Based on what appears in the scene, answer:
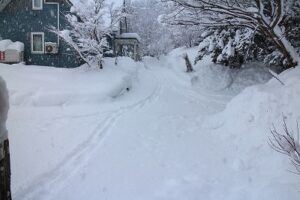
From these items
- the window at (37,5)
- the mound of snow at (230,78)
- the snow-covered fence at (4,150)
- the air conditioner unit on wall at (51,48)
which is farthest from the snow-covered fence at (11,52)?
the snow-covered fence at (4,150)

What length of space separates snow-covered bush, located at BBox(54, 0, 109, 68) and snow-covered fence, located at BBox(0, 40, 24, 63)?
4080 millimetres

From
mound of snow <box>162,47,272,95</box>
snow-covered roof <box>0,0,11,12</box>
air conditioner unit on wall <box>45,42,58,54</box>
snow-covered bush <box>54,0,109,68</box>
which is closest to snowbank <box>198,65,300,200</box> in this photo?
mound of snow <box>162,47,272,95</box>

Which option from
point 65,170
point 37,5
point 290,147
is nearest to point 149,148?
point 65,170

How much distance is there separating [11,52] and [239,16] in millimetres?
17271

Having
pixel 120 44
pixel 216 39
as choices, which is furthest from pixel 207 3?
pixel 120 44

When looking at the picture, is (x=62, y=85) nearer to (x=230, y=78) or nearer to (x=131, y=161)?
(x=230, y=78)

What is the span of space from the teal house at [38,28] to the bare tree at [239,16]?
14.2m

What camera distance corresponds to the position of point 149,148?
26.1 ft

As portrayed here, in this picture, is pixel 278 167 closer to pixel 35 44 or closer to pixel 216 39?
pixel 216 39

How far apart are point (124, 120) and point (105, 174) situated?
496 centimetres

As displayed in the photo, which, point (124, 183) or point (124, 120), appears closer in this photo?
point (124, 183)

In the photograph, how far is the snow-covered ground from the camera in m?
5.55

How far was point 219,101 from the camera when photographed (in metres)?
15.1

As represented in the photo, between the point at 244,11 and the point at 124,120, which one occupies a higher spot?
the point at 244,11
